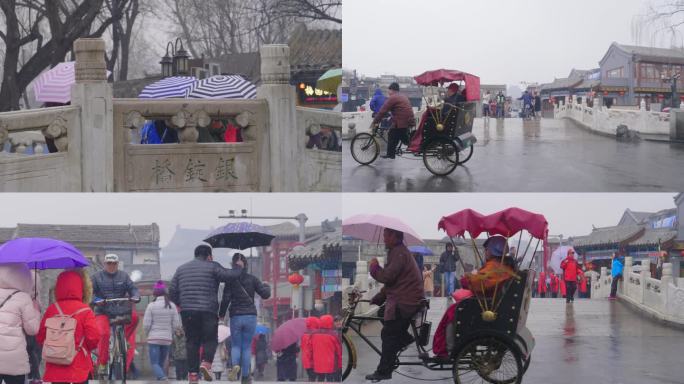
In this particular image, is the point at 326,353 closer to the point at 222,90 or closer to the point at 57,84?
the point at 222,90

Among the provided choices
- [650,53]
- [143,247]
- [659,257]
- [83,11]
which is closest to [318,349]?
[143,247]

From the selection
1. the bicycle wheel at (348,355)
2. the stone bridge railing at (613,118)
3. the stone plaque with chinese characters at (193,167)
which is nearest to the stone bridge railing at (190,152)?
the stone plaque with chinese characters at (193,167)

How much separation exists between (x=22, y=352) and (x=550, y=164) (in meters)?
5.78

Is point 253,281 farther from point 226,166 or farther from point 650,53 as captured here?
point 650,53

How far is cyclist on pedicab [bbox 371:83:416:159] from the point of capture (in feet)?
36.4

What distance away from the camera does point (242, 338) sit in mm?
9852

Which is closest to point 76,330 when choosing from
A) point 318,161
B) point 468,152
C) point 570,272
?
point 318,161

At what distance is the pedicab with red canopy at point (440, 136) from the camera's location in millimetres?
11039

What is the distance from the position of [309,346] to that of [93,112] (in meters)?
3.25

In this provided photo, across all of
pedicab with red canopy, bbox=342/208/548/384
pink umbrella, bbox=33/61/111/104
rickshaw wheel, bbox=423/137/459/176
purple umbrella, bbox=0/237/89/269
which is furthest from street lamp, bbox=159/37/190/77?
pedicab with red canopy, bbox=342/208/548/384

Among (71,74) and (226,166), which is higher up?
(71,74)

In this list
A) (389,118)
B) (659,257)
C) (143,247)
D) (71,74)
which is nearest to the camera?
(143,247)

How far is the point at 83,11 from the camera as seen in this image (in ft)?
51.6

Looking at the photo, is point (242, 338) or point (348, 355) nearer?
point (348, 355)
